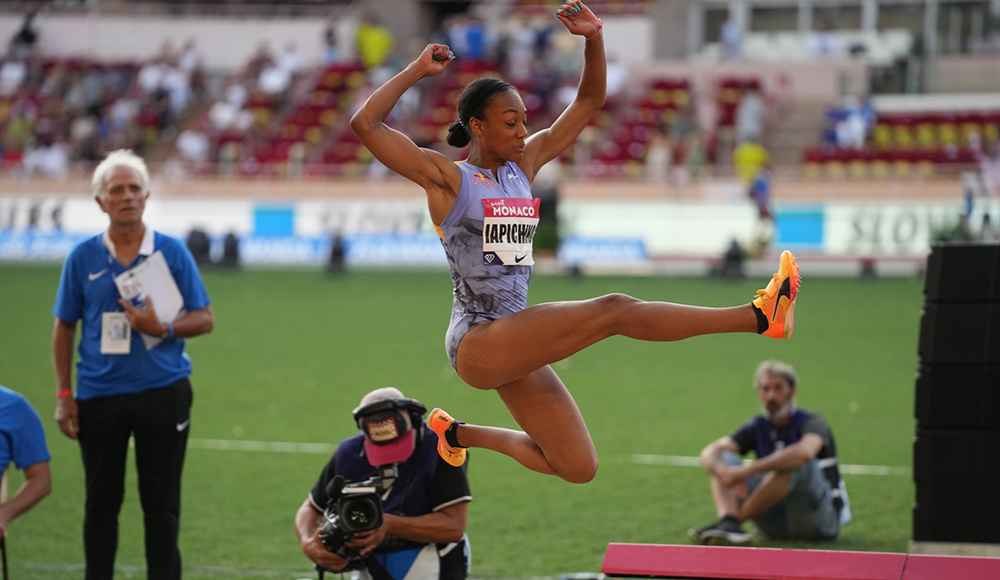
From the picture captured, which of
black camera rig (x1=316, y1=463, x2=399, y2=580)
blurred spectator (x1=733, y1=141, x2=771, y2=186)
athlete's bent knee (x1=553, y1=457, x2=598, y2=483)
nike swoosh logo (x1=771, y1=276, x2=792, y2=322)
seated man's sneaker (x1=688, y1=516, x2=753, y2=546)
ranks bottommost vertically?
seated man's sneaker (x1=688, y1=516, x2=753, y2=546)

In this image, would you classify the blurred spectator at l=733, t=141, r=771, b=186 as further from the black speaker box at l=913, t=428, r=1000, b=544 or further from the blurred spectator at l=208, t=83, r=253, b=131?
the black speaker box at l=913, t=428, r=1000, b=544

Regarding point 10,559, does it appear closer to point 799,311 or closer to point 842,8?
point 799,311

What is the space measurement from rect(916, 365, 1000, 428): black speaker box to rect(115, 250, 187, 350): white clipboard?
3601 mm

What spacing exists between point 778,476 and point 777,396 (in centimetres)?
49

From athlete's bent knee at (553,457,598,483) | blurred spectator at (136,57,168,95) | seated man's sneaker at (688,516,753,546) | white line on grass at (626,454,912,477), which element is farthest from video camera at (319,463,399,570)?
blurred spectator at (136,57,168,95)

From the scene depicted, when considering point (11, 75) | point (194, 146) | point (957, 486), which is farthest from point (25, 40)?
point (957, 486)

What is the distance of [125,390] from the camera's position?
5.16 metres

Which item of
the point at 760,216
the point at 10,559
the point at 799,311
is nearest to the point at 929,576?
the point at 10,559

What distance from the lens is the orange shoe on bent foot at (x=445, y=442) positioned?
497 centimetres

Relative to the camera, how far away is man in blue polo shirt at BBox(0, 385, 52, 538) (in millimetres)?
4840

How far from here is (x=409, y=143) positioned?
462 centimetres

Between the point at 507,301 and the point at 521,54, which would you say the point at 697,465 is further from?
the point at 521,54

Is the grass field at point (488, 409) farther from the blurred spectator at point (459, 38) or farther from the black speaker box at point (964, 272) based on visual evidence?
the blurred spectator at point (459, 38)

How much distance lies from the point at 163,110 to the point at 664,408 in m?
24.7
